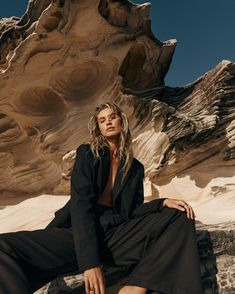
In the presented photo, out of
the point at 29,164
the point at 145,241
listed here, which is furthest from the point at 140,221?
the point at 29,164

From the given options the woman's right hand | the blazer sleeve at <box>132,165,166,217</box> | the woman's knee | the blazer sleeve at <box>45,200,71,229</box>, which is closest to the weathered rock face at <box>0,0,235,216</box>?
the blazer sleeve at <box>132,165,166,217</box>

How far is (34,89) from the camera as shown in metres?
6.80

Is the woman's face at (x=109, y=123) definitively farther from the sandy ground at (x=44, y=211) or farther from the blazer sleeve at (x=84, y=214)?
the sandy ground at (x=44, y=211)

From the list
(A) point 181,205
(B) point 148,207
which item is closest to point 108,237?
(B) point 148,207

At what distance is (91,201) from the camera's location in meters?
2.94

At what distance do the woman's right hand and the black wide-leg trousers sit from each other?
29 centimetres

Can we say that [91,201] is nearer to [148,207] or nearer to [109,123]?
[148,207]

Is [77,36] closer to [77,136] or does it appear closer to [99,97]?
[99,97]

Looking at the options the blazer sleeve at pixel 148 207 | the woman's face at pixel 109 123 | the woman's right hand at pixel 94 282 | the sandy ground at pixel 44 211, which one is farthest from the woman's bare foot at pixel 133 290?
the sandy ground at pixel 44 211

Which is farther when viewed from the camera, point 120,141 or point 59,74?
point 59,74

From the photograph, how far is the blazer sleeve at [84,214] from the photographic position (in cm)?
265

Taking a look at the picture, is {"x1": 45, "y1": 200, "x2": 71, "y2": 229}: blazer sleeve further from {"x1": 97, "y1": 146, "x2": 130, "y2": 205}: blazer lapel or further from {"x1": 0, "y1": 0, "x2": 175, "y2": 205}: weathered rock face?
{"x1": 0, "y1": 0, "x2": 175, "y2": 205}: weathered rock face

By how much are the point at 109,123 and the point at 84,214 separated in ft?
Result: 3.08

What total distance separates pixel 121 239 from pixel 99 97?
445cm
